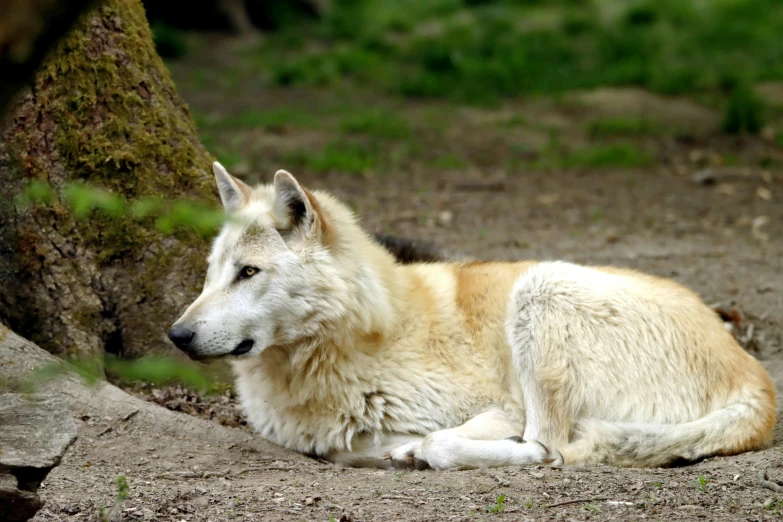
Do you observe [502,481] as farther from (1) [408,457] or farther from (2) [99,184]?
(2) [99,184]

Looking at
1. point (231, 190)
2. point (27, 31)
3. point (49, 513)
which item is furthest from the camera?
point (231, 190)

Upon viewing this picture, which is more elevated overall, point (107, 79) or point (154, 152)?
point (107, 79)

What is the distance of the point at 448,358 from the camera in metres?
4.82

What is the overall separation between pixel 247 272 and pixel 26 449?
1653 mm

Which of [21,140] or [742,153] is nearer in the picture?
[21,140]

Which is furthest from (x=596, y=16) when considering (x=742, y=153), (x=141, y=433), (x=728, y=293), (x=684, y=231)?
(x=141, y=433)

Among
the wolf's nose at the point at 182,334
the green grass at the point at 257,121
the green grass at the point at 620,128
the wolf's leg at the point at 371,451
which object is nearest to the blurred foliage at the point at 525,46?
the green grass at the point at 620,128

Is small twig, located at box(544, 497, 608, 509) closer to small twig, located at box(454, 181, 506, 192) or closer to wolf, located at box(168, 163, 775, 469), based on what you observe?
wolf, located at box(168, 163, 775, 469)

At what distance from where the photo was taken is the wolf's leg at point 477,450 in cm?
429

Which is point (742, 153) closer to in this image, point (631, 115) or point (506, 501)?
point (631, 115)

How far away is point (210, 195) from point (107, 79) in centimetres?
90

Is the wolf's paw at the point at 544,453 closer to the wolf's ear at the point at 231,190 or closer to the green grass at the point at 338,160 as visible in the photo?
the wolf's ear at the point at 231,190

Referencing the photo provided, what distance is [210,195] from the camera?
5551 mm

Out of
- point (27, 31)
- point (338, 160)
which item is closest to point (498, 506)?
point (27, 31)
